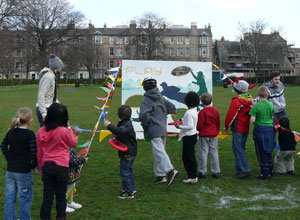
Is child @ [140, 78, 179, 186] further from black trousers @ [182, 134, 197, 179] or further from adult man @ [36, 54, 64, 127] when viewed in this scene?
adult man @ [36, 54, 64, 127]

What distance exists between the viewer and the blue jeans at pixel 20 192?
4148 mm

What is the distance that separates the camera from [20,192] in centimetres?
417

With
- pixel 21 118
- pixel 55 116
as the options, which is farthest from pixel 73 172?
pixel 21 118

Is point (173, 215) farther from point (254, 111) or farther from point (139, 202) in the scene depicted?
point (254, 111)

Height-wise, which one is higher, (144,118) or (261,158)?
(144,118)

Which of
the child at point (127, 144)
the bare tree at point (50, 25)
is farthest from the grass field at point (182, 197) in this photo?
the bare tree at point (50, 25)

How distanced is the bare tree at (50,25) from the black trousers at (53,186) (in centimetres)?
5411

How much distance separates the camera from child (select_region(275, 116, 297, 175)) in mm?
6613

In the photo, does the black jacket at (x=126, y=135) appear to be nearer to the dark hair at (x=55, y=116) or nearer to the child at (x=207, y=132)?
the dark hair at (x=55, y=116)

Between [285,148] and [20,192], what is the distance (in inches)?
181

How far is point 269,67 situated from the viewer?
93.0 meters

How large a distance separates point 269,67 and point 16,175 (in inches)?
3740

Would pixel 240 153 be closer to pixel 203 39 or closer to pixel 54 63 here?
pixel 54 63

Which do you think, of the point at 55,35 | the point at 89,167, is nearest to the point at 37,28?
the point at 55,35
